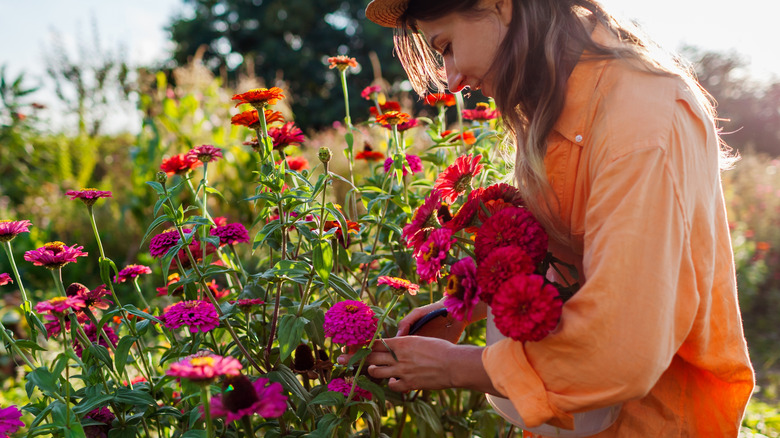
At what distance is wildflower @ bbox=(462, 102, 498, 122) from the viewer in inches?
72.9

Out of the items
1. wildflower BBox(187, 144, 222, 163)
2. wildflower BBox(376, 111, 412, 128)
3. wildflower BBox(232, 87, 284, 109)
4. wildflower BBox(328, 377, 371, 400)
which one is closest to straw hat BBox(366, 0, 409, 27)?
wildflower BBox(232, 87, 284, 109)

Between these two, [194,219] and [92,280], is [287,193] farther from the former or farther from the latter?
[92,280]

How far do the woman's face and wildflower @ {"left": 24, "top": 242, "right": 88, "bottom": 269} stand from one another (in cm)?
79

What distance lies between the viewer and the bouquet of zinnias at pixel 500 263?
0.74 meters

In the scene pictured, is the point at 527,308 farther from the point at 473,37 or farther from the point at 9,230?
the point at 9,230

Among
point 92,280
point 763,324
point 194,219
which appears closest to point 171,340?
point 194,219

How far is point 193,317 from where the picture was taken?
1037 mm

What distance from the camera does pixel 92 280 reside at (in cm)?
461

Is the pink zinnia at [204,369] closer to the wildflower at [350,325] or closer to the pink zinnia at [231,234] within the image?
the wildflower at [350,325]

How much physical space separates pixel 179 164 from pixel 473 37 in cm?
77

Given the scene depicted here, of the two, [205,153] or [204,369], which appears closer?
[204,369]

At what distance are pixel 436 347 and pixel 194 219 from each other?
55cm

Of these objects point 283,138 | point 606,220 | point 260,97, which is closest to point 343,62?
point 283,138

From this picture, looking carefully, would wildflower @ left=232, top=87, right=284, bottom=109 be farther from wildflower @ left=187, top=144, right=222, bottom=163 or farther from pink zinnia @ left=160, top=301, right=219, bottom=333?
pink zinnia @ left=160, top=301, right=219, bottom=333
